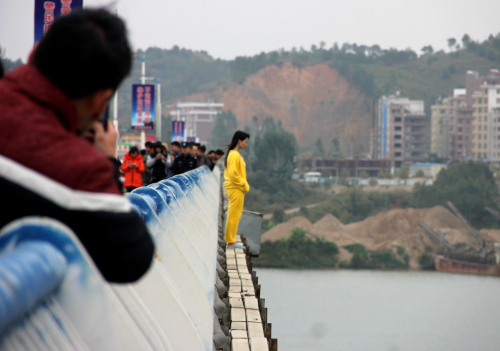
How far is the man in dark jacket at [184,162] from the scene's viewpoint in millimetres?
14305

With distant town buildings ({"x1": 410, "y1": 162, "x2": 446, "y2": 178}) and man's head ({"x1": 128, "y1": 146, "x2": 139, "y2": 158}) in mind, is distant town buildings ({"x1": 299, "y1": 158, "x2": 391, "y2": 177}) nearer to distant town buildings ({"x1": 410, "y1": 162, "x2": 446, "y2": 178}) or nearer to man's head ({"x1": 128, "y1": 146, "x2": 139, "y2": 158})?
distant town buildings ({"x1": 410, "y1": 162, "x2": 446, "y2": 178})

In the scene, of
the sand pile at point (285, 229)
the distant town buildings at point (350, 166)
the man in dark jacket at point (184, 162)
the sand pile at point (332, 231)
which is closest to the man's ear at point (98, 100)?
the man in dark jacket at point (184, 162)

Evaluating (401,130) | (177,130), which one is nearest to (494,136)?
(401,130)

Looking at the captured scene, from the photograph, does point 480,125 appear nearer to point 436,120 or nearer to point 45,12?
point 436,120

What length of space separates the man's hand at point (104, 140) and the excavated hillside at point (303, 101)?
6192 inches

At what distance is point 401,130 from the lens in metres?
119

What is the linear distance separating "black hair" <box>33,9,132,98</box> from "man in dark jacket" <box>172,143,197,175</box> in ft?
41.8

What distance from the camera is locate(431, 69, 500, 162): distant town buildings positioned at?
372 feet

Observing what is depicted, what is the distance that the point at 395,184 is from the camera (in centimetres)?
10606

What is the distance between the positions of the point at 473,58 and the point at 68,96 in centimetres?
20056

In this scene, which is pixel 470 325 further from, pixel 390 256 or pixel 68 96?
pixel 68 96

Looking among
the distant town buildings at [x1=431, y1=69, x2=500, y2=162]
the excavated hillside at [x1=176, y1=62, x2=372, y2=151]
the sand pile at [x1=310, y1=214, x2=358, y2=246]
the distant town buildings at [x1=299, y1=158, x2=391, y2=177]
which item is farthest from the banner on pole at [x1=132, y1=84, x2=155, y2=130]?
the excavated hillside at [x1=176, y1=62, x2=372, y2=151]

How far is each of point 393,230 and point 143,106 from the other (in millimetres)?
70797

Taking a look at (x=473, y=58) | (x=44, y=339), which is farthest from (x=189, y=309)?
Answer: (x=473, y=58)
